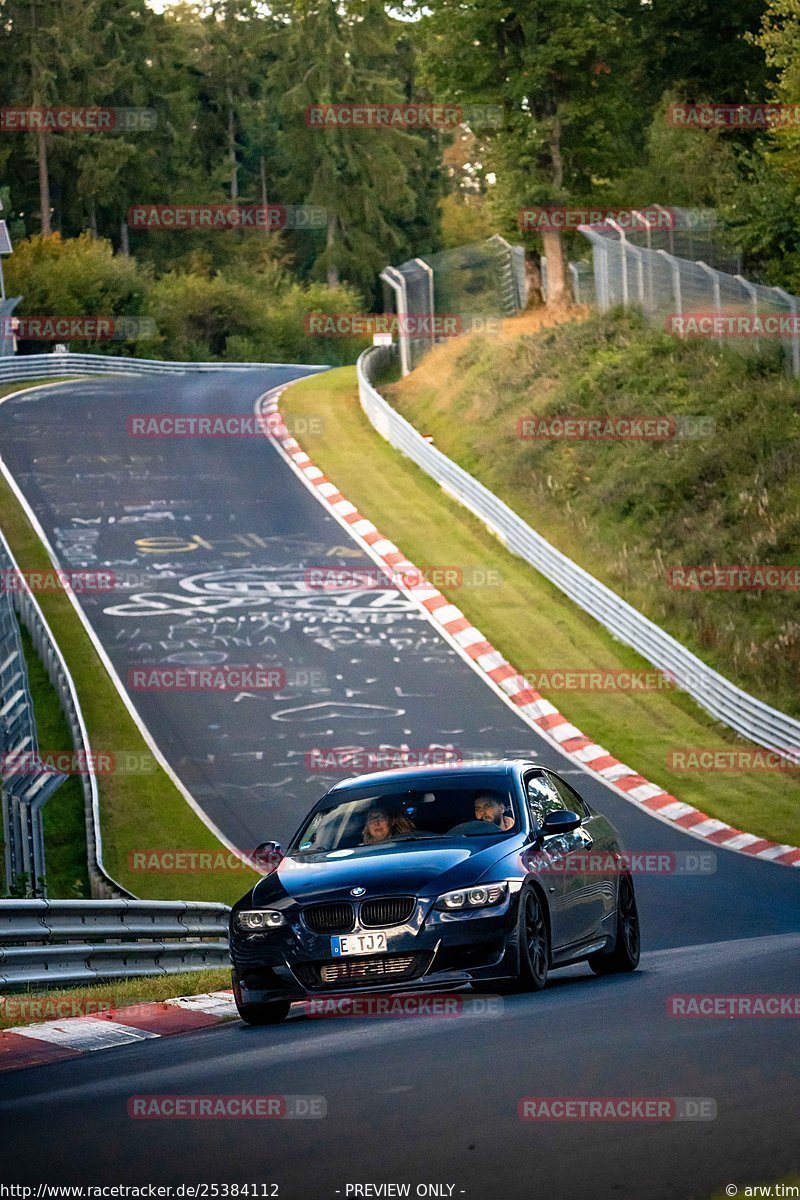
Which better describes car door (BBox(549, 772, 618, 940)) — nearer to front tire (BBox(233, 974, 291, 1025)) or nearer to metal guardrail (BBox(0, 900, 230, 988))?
front tire (BBox(233, 974, 291, 1025))

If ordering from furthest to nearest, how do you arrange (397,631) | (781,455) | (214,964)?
1. (781,455)
2. (397,631)
3. (214,964)

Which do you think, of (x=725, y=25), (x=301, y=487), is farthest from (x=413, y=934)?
(x=725, y=25)

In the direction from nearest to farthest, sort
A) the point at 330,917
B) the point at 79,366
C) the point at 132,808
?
the point at 330,917
the point at 132,808
the point at 79,366

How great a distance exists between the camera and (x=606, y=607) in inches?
1204

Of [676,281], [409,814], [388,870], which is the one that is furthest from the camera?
[676,281]

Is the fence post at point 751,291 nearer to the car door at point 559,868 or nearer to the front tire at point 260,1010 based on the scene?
the car door at point 559,868

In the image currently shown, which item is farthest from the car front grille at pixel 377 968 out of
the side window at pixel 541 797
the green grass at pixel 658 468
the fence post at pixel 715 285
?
the fence post at pixel 715 285

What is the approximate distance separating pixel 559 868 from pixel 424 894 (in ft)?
4.13

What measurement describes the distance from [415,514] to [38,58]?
6338 cm

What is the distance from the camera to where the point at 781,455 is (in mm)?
33656

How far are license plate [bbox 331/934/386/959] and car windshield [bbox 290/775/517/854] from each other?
0.97 meters

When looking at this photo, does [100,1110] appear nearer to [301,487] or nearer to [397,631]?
[397,631]

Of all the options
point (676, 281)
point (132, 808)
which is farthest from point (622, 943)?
point (676, 281)

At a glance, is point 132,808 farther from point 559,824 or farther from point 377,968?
point 377,968
